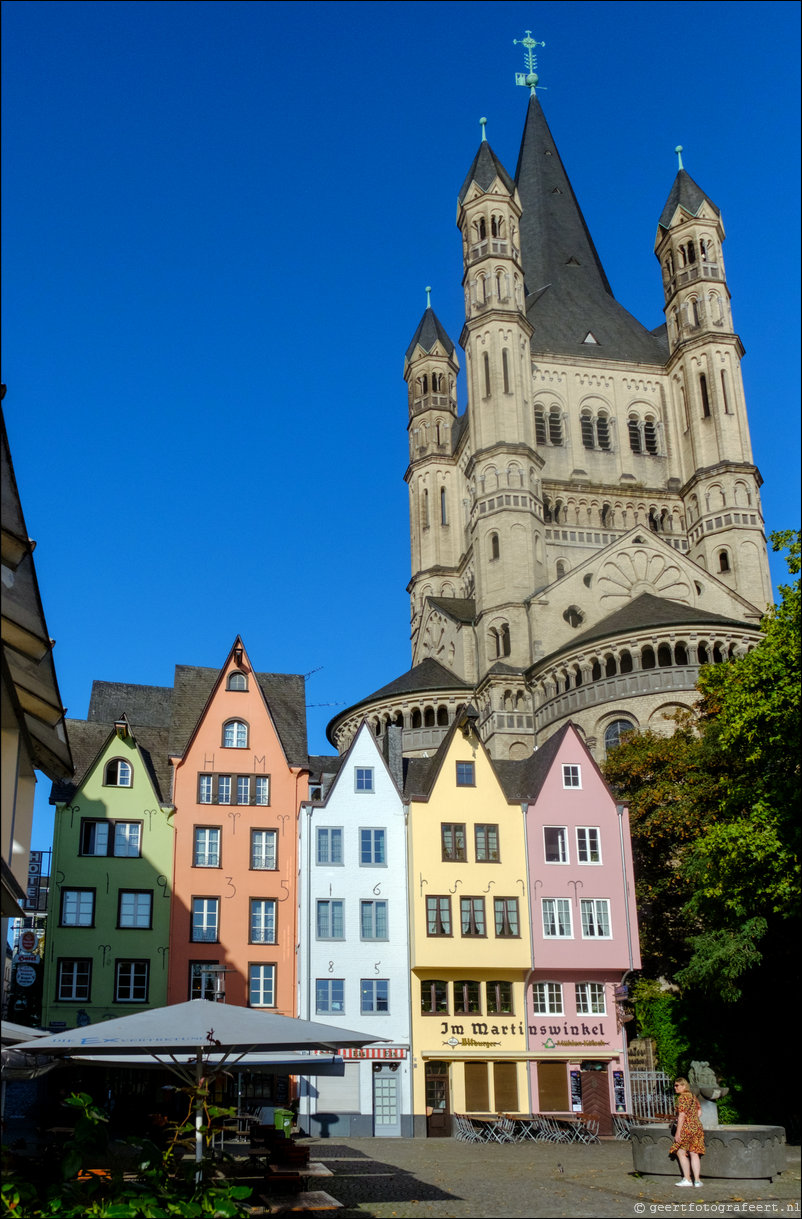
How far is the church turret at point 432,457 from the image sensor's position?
278 ft

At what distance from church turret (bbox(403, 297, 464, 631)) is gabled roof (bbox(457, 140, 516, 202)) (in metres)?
13.1

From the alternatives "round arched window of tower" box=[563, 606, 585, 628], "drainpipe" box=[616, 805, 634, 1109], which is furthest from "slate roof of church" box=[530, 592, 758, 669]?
"drainpipe" box=[616, 805, 634, 1109]

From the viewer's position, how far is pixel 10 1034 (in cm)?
1930

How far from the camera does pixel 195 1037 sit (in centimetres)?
1691

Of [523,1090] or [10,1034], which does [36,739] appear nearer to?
[10,1034]

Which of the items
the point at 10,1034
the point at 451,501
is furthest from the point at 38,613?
the point at 451,501

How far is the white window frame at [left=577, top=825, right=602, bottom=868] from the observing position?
128 feet

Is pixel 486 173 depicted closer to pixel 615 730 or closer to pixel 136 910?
pixel 615 730

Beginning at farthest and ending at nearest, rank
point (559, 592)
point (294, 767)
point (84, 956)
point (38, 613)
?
point (559, 592), point (294, 767), point (84, 956), point (38, 613)

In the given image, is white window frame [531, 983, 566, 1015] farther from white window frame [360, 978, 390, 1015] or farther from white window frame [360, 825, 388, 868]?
white window frame [360, 825, 388, 868]

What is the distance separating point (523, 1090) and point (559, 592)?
116 ft

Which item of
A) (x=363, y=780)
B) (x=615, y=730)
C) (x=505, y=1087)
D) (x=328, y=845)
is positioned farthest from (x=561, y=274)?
(x=505, y=1087)

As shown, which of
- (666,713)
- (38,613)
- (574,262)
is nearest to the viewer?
(38,613)

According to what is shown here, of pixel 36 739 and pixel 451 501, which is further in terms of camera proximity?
pixel 451 501
